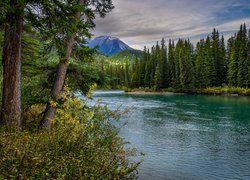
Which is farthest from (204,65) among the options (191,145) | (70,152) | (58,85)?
(70,152)

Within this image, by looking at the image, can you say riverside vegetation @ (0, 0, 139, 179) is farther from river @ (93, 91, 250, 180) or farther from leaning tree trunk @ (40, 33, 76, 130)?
river @ (93, 91, 250, 180)

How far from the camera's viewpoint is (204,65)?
83375 millimetres

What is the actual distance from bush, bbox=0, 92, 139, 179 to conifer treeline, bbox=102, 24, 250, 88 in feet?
227

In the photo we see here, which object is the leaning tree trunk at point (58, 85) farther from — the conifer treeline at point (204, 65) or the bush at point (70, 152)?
the conifer treeline at point (204, 65)

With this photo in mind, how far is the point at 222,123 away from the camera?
2808 centimetres

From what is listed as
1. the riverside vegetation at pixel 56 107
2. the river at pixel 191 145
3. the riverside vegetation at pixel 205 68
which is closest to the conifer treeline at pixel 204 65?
the riverside vegetation at pixel 205 68

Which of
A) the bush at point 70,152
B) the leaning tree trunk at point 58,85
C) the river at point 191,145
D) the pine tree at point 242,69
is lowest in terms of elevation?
the river at point 191,145

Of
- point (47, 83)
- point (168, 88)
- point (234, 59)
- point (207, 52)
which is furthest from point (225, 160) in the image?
point (168, 88)

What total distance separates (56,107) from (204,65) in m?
75.1

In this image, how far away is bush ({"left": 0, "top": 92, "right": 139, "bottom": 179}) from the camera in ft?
18.5

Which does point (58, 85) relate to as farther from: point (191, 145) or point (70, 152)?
point (191, 145)

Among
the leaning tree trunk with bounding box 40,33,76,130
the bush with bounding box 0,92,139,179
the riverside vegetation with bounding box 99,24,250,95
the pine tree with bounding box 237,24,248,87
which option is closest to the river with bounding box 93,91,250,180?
the bush with bounding box 0,92,139,179

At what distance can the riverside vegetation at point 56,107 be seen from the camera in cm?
A: 618

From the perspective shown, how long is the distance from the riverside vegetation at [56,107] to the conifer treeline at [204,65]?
64.2m
